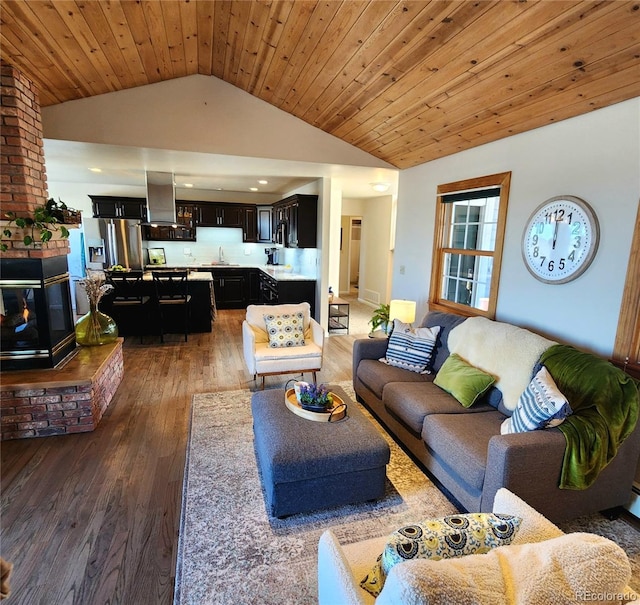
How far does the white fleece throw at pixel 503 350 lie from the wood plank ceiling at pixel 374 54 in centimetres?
157

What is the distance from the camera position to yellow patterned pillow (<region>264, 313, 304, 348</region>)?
3773mm

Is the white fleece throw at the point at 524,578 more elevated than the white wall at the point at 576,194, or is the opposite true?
the white wall at the point at 576,194

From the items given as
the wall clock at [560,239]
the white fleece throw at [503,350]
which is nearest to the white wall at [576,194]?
the wall clock at [560,239]

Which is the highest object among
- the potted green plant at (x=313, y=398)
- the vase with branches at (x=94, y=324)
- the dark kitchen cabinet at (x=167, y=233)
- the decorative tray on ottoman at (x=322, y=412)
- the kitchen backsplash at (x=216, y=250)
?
the dark kitchen cabinet at (x=167, y=233)

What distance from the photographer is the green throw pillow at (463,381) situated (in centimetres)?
255

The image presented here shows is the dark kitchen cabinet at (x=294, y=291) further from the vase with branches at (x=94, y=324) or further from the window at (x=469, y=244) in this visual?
the vase with branches at (x=94, y=324)

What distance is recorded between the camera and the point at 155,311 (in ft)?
18.6

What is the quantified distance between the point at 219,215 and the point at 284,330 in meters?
4.92

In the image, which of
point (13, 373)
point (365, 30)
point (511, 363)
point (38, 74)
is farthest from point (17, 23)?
point (511, 363)

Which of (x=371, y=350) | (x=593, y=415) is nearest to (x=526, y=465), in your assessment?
(x=593, y=415)

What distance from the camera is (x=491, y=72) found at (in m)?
2.40

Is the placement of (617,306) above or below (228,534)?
above

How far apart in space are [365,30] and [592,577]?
116 inches

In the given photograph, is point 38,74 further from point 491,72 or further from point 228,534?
point 228,534
